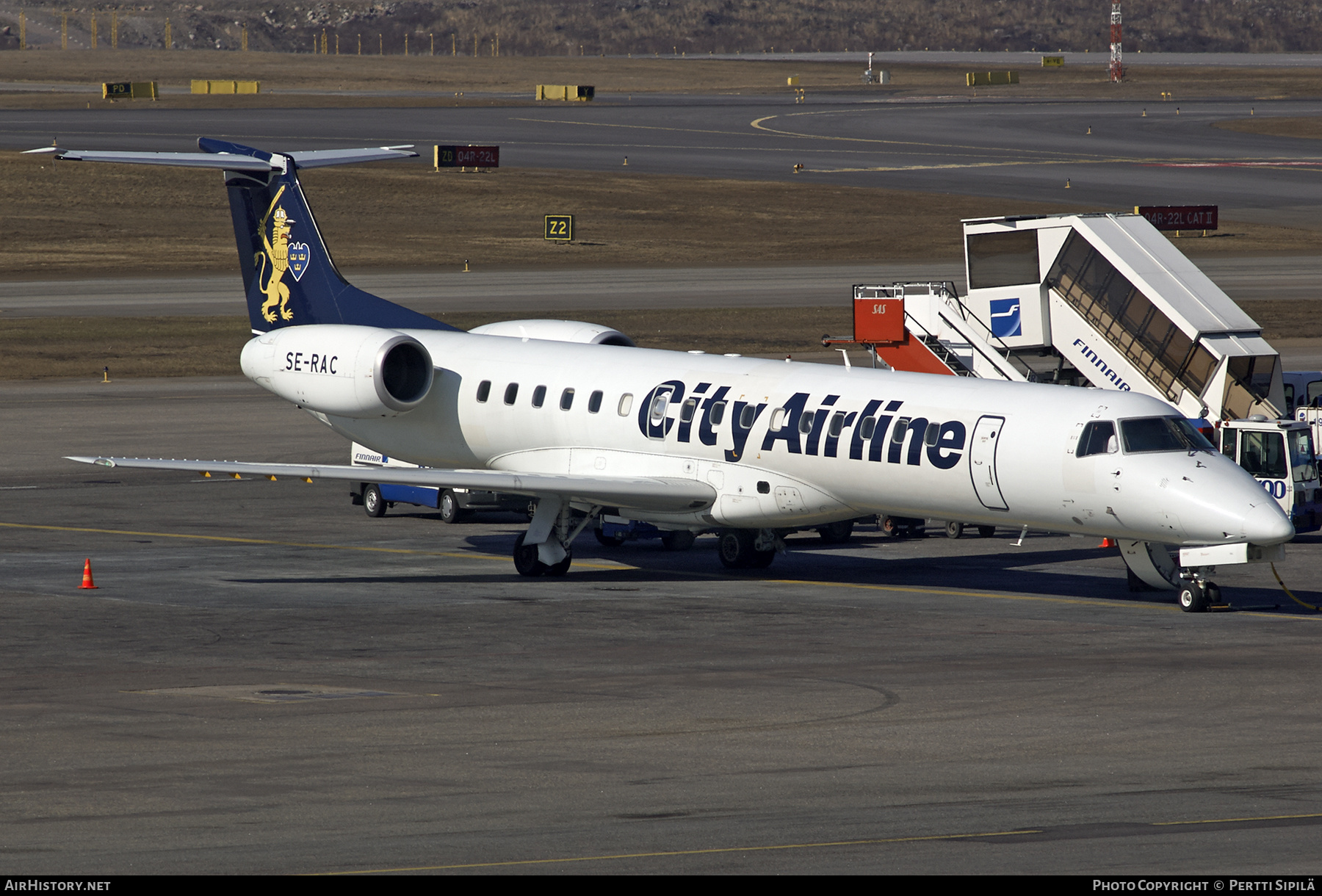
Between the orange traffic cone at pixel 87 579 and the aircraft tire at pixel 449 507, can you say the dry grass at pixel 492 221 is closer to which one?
the aircraft tire at pixel 449 507

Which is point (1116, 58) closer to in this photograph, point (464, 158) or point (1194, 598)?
point (464, 158)

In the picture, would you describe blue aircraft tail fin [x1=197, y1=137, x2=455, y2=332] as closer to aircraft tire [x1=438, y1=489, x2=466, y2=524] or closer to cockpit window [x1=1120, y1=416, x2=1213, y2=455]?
aircraft tire [x1=438, y1=489, x2=466, y2=524]

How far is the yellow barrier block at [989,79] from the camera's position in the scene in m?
181

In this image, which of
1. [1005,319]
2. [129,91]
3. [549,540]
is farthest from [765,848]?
[129,91]

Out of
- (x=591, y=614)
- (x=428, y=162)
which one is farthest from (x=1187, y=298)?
(x=428, y=162)

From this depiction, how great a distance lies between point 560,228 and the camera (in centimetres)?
8725

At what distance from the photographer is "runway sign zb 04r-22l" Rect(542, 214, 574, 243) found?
8706 cm

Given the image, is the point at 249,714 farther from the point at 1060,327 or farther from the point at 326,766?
the point at 1060,327

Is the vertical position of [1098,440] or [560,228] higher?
[1098,440]

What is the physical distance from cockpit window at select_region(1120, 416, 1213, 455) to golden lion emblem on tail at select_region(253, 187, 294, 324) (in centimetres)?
1664

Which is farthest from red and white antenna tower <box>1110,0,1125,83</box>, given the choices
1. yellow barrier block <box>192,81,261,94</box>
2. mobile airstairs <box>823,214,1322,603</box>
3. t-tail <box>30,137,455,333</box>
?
t-tail <box>30,137,455,333</box>

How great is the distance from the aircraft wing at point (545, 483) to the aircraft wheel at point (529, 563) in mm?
1220

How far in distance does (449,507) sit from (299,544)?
12.5ft
